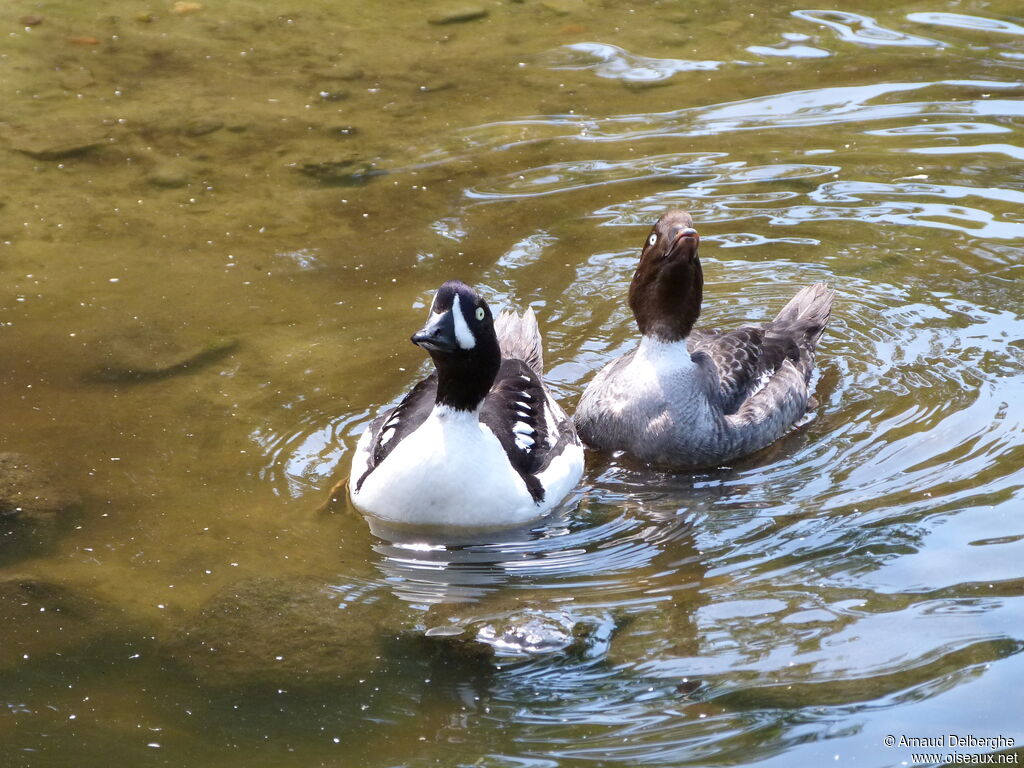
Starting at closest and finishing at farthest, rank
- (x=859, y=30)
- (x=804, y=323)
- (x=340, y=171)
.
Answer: (x=804, y=323)
(x=340, y=171)
(x=859, y=30)

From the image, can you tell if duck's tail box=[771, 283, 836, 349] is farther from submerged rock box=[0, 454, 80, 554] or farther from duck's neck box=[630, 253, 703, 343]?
submerged rock box=[0, 454, 80, 554]

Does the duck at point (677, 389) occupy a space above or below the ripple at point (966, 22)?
below

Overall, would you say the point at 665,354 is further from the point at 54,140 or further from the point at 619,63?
the point at 54,140

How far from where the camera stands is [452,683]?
18.4 feet

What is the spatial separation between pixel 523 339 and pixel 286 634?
291cm

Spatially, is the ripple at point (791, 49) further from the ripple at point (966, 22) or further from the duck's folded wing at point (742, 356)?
the duck's folded wing at point (742, 356)

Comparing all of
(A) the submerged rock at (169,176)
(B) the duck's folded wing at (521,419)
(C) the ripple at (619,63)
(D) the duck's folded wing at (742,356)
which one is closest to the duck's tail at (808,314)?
(D) the duck's folded wing at (742,356)

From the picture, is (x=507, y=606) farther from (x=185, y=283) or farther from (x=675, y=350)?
(x=185, y=283)

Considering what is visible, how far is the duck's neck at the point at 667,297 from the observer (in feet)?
24.5

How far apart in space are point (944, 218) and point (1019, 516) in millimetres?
3915

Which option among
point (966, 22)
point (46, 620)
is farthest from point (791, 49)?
point (46, 620)

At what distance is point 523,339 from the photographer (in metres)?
8.25

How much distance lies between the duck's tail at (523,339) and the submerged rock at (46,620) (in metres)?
3.02

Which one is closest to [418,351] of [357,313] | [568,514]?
[357,313]
